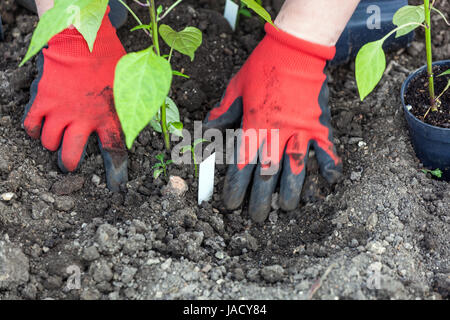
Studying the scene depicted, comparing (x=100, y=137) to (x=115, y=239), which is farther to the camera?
(x=100, y=137)

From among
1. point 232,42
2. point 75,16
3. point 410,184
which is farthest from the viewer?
point 232,42

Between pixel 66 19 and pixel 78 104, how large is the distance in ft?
1.88

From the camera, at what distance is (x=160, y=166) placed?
1587 millimetres

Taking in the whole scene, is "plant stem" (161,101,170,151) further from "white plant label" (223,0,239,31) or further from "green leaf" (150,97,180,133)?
"white plant label" (223,0,239,31)

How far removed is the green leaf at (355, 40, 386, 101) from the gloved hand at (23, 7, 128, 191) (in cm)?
72

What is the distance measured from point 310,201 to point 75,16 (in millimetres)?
858

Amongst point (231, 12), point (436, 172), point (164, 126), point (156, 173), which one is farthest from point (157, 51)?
point (436, 172)

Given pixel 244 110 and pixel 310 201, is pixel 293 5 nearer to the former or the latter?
pixel 244 110

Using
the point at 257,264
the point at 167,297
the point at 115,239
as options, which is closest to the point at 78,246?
the point at 115,239

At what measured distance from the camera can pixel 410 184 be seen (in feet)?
5.04

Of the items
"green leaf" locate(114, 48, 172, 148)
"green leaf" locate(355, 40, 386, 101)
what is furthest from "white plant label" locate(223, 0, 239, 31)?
"green leaf" locate(114, 48, 172, 148)

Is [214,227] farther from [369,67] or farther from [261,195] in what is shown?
[369,67]

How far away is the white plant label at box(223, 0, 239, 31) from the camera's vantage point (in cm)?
198

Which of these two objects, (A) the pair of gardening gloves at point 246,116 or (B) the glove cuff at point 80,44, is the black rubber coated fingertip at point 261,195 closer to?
(A) the pair of gardening gloves at point 246,116
